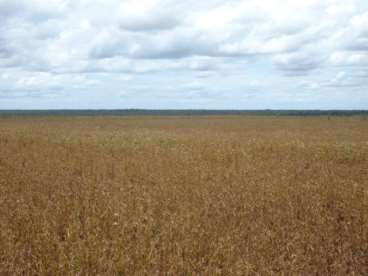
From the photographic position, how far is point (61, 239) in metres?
5.08

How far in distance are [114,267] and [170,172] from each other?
17.9 feet

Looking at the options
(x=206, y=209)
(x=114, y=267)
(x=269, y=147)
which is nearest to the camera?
(x=114, y=267)

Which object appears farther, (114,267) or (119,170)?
(119,170)

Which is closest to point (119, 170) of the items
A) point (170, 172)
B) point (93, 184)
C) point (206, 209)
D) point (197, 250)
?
point (170, 172)

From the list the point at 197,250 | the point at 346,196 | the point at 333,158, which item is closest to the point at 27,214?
the point at 197,250

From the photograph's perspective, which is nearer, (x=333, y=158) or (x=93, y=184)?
(x=93, y=184)

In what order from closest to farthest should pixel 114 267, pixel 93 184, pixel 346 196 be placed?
pixel 114 267, pixel 346 196, pixel 93 184

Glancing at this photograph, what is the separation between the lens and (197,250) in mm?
4613

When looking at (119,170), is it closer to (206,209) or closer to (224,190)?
(224,190)

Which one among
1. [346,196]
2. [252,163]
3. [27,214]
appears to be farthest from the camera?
[252,163]

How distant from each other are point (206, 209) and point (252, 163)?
18.3 ft

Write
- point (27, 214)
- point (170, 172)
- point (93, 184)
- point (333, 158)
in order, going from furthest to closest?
point (333, 158) → point (170, 172) → point (93, 184) → point (27, 214)

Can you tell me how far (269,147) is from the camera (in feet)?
55.7

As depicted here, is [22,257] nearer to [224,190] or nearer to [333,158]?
[224,190]
